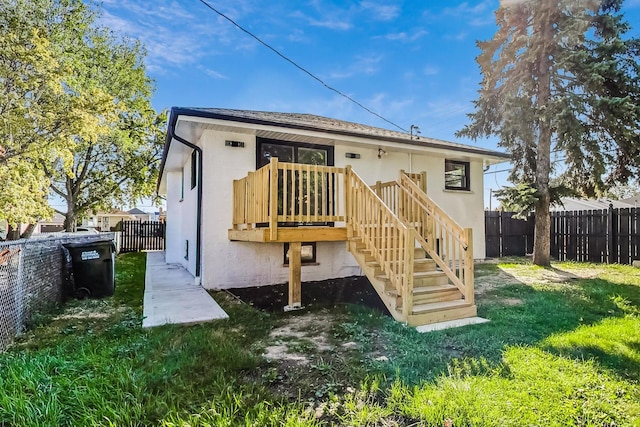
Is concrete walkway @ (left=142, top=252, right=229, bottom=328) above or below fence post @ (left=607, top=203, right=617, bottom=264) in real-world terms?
below

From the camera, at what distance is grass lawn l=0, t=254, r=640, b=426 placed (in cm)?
230

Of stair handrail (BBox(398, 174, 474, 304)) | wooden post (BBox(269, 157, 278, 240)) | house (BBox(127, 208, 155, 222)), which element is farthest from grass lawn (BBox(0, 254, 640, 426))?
house (BBox(127, 208, 155, 222))

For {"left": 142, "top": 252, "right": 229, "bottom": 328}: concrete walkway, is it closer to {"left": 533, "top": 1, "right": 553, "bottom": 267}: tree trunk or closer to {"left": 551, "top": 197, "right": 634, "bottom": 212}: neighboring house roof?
{"left": 533, "top": 1, "right": 553, "bottom": 267}: tree trunk

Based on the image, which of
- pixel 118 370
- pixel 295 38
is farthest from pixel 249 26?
pixel 118 370

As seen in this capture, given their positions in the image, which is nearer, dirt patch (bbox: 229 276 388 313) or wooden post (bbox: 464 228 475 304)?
wooden post (bbox: 464 228 475 304)

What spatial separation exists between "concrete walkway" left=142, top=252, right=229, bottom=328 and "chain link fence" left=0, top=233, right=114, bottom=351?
1302mm

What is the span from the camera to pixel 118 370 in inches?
111

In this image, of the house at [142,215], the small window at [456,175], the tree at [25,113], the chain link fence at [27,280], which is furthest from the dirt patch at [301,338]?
the house at [142,215]

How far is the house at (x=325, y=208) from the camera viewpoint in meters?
4.92

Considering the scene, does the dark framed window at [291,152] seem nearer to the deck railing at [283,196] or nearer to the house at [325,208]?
the house at [325,208]

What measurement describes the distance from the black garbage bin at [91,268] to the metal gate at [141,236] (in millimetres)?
13086

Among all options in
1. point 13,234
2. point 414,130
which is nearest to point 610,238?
point 414,130

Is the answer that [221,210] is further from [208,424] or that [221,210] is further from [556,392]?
[556,392]

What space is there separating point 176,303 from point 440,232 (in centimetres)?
442
